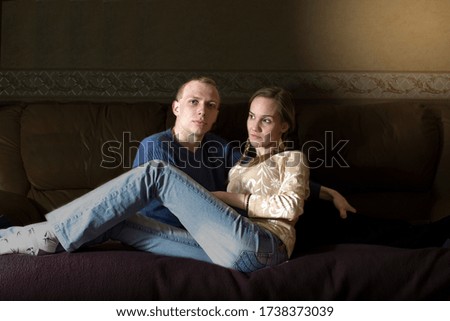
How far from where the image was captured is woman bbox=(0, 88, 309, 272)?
5.47ft

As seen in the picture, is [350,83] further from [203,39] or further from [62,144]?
[62,144]

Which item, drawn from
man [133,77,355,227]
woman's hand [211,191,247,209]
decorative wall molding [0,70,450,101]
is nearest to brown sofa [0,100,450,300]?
decorative wall molding [0,70,450,101]

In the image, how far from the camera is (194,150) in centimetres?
206

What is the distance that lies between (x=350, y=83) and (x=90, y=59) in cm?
119

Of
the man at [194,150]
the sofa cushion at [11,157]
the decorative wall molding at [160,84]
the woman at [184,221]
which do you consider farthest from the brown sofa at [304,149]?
the woman at [184,221]

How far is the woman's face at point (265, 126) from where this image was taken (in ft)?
6.46

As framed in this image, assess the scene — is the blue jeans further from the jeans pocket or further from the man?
the man

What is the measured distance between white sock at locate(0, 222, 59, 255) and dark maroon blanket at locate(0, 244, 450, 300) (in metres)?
0.04

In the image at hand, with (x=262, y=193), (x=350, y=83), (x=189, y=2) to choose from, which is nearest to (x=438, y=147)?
(x=350, y=83)

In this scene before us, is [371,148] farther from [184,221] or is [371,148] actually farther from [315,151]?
[184,221]

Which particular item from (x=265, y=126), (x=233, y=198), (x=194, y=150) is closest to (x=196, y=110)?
(x=194, y=150)

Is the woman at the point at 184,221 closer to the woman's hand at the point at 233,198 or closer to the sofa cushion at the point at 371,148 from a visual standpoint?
the woman's hand at the point at 233,198

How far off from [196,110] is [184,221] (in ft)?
1.52

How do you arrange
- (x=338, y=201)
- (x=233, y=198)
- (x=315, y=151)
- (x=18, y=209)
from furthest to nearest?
(x=315, y=151)
(x=18, y=209)
(x=338, y=201)
(x=233, y=198)
